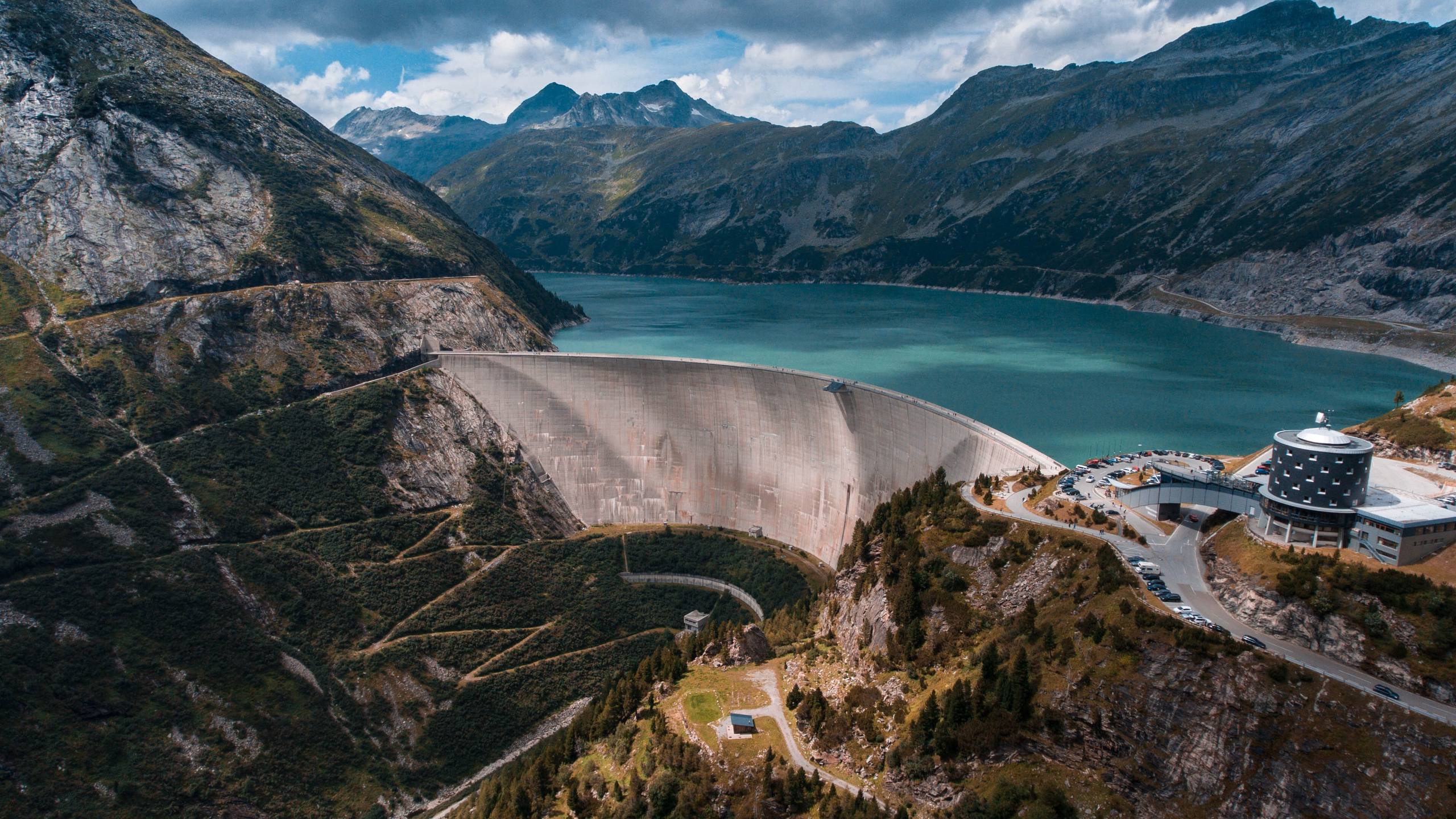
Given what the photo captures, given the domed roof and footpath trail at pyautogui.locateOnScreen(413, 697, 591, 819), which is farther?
footpath trail at pyautogui.locateOnScreen(413, 697, 591, 819)

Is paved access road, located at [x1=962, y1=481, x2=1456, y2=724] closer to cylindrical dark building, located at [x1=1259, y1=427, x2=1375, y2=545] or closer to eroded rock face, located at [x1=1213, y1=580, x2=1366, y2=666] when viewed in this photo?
eroded rock face, located at [x1=1213, y1=580, x2=1366, y2=666]

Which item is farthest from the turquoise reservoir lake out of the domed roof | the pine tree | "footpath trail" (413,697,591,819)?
the pine tree

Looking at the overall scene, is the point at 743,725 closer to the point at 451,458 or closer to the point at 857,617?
the point at 857,617

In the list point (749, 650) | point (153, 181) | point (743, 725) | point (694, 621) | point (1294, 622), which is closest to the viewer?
point (1294, 622)

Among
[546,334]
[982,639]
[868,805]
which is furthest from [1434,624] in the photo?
[546,334]

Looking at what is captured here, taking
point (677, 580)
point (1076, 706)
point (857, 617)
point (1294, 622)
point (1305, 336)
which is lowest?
point (677, 580)

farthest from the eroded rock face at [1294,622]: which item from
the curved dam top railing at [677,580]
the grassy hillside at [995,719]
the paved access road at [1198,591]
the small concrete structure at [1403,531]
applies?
the curved dam top railing at [677,580]

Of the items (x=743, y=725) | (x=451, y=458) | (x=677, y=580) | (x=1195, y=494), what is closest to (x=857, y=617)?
(x=743, y=725)
